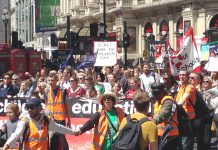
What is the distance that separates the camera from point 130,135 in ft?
19.2

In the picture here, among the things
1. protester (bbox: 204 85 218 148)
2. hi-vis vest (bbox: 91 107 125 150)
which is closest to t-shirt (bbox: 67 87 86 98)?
protester (bbox: 204 85 218 148)

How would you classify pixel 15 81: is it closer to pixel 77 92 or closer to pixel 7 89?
pixel 7 89

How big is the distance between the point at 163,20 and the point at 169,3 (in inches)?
137

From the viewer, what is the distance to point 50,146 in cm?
788

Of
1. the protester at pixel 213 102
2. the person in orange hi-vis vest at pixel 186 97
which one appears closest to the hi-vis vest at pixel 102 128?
the person in orange hi-vis vest at pixel 186 97

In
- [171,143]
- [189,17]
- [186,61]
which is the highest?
[189,17]

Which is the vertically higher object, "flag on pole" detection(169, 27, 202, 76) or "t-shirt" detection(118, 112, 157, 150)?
"flag on pole" detection(169, 27, 202, 76)

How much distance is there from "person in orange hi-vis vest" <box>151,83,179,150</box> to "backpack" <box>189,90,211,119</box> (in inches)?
56.3

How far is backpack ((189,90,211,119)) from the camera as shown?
969 centimetres

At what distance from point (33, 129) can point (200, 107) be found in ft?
11.6

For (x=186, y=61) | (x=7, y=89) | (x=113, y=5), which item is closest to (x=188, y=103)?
(x=186, y=61)

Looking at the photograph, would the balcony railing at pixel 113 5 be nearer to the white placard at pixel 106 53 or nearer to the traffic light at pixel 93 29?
the traffic light at pixel 93 29

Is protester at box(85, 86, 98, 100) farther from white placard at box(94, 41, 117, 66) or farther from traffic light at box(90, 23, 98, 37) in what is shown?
traffic light at box(90, 23, 98, 37)

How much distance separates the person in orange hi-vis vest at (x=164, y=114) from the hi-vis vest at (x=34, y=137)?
137 centimetres
